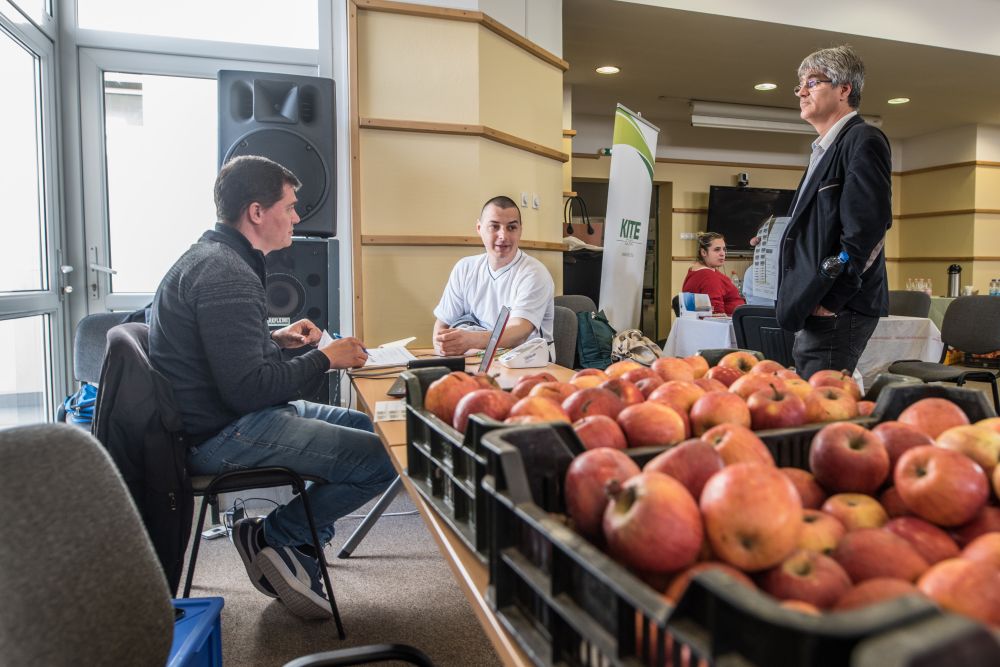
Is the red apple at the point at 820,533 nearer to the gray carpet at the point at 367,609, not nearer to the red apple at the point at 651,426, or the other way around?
the red apple at the point at 651,426

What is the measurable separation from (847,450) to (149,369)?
1553 mm

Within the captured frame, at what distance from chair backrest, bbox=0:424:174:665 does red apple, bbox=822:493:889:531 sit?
0.72m

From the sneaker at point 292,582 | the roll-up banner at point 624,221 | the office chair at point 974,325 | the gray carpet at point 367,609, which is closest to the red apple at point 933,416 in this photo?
the gray carpet at point 367,609

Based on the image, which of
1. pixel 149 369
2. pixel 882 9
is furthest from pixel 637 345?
pixel 882 9

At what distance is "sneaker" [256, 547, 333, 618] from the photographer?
1.93m

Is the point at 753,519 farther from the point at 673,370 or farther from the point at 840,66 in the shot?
the point at 840,66

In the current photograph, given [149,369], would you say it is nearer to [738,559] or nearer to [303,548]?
[303,548]

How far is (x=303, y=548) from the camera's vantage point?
2.11m

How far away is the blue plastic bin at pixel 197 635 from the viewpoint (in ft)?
3.88

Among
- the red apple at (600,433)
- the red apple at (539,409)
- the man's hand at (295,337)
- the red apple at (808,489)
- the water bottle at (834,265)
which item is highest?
the water bottle at (834,265)

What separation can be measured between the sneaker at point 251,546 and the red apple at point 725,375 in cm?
146

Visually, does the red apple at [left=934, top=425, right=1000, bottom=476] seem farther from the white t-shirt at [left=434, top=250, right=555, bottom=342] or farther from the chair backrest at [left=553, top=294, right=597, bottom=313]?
the chair backrest at [left=553, top=294, right=597, bottom=313]

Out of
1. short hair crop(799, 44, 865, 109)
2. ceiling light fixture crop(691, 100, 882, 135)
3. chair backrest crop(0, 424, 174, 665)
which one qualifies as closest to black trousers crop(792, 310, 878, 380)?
short hair crop(799, 44, 865, 109)

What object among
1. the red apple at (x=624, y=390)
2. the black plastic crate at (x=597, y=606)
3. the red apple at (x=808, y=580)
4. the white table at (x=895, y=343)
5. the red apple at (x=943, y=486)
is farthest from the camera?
the white table at (x=895, y=343)
